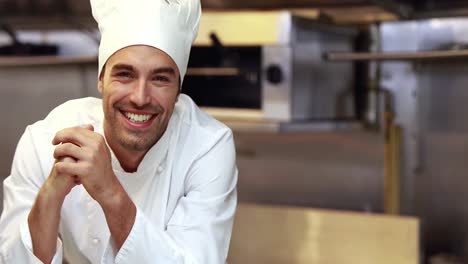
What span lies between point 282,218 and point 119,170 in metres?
1.00

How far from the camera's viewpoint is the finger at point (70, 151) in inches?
37.1

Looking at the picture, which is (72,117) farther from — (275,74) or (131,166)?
(275,74)

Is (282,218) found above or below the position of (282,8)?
below

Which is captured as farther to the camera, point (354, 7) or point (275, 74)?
point (354, 7)

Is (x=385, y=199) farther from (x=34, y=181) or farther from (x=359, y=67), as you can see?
(x=34, y=181)

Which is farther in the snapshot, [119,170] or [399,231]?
[399,231]

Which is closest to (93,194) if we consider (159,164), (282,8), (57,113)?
(159,164)

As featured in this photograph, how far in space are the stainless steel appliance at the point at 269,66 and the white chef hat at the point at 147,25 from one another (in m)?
0.84

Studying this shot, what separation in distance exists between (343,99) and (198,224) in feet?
4.16

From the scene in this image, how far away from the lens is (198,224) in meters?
1.08

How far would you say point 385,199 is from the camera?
2211 mm

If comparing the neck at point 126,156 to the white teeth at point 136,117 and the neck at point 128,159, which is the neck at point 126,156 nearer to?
the neck at point 128,159

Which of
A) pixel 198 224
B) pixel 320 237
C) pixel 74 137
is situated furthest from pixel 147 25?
pixel 320 237

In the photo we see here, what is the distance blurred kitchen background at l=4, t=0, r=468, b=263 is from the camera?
1996 millimetres
